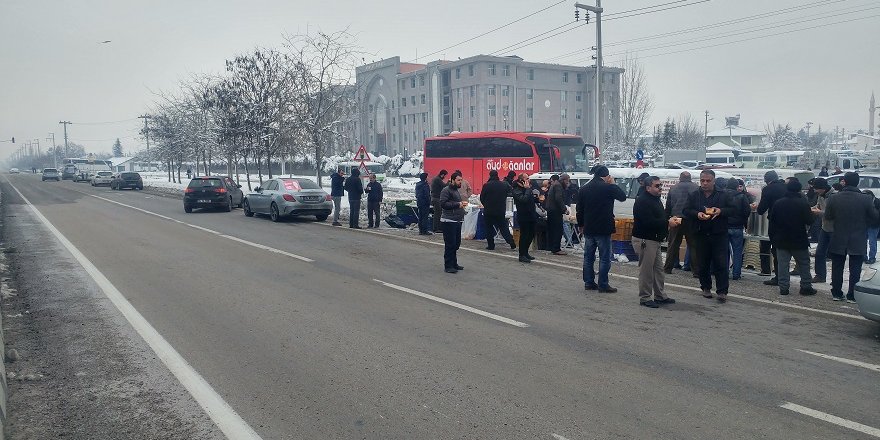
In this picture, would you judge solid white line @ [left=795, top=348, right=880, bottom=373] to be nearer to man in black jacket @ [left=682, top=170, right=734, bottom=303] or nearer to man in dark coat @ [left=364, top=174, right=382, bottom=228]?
man in black jacket @ [left=682, top=170, right=734, bottom=303]

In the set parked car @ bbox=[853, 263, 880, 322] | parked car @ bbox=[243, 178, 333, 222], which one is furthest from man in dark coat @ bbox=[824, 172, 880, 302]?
parked car @ bbox=[243, 178, 333, 222]

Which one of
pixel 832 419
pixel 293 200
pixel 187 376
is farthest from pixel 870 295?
pixel 293 200

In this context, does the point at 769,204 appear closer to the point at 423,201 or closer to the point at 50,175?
the point at 423,201

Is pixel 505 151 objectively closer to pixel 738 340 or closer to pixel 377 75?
pixel 738 340

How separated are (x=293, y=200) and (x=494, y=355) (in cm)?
1655

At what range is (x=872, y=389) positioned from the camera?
565cm

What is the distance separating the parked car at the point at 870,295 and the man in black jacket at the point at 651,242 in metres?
2.27

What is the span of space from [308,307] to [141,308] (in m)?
2.26

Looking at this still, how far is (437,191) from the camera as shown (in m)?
17.4

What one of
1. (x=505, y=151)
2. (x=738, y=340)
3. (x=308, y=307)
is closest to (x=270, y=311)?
(x=308, y=307)

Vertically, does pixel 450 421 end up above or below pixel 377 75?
below

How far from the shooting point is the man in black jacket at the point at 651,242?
8.98 m

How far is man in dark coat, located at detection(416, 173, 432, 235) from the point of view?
58.1ft

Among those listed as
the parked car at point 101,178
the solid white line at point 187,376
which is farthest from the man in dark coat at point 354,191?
the parked car at point 101,178
